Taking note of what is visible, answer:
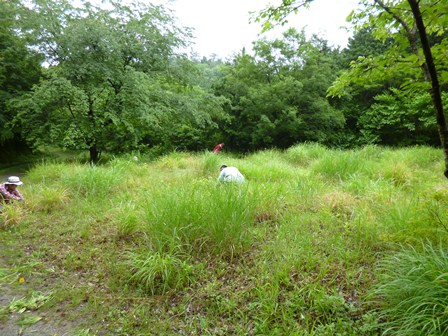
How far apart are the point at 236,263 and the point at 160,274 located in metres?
0.81

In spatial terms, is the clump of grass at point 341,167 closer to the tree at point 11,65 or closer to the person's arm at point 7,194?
the person's arm at point 7,194

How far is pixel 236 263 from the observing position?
8.91ft

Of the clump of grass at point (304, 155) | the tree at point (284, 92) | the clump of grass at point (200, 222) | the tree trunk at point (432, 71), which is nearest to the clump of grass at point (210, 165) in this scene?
the clump of grass at point (304, 155)

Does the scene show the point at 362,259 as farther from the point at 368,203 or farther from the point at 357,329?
the point at 368,203

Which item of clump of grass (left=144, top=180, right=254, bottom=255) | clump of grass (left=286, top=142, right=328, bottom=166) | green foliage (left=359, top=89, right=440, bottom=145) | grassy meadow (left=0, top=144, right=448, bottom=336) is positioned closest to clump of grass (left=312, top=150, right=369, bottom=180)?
grassy meadow (left=0, top=144, right=448, bottom=336)

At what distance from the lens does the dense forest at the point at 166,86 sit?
7195mm

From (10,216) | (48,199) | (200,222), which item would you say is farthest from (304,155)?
(10,216)

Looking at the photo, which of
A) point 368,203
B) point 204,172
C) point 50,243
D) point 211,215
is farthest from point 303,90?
point 50,243

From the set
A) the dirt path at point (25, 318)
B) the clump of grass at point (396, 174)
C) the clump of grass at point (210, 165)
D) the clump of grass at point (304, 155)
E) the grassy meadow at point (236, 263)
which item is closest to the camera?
the grassy meadow at point (236, 263)

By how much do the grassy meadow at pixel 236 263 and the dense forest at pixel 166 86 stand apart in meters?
1.57

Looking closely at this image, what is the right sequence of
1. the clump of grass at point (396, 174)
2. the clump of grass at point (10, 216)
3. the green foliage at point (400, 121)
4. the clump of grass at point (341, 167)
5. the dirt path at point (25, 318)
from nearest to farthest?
the dirt path at point (25, 318), the clump of grass at point (10, 216), the clump of grass at point (396, 174), the clump of grass at point (341, 167), the green foliage at point (400, 121)

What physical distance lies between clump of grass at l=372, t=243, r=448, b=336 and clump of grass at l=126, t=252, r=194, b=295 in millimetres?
1697

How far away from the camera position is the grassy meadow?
1954mm

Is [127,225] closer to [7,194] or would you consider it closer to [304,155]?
[7,194]
